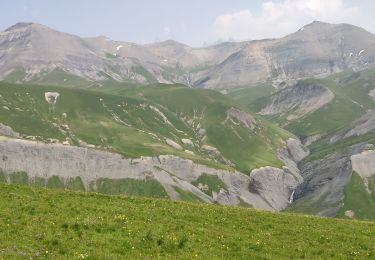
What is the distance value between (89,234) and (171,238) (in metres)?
5.51

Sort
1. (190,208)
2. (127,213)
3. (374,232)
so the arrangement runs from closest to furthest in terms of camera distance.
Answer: (127,213) < (374,232) < (190,208)

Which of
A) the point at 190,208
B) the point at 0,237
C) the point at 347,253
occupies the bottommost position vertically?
the point at 190,208

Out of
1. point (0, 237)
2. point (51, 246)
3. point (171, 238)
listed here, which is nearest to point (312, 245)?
point (171, 238)

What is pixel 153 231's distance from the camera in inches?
1287

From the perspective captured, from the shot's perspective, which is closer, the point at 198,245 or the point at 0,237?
the point at 0,237

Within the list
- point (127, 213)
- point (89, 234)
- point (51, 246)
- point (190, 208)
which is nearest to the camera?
point (51, 246)

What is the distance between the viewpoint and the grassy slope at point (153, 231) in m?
28.8

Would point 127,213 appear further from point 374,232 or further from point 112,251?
point 374,232

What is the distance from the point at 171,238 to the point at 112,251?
16.1 feet

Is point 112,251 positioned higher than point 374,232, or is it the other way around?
point 112,251

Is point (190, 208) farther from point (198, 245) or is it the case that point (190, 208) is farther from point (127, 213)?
point (198, 245)

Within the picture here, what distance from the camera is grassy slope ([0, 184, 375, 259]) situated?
1134 inches

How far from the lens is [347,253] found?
32750mm

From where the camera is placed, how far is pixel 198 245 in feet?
103
